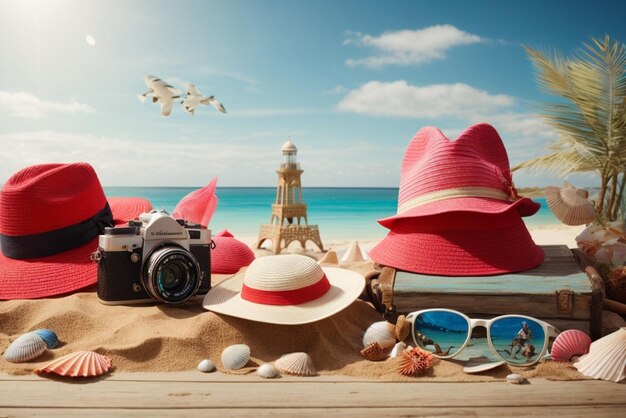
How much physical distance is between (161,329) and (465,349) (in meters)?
1.69

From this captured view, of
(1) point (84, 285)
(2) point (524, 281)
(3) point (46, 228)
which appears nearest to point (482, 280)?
(2) point (524, 281)

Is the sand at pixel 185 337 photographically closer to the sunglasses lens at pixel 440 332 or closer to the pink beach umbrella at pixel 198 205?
the sunglasses lens at pixel 440 332

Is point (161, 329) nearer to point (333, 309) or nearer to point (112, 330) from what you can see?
point (112, 330)

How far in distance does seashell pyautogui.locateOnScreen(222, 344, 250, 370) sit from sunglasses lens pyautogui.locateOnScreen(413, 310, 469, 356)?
3.05ft

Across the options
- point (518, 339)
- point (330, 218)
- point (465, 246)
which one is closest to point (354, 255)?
point (465, 246)

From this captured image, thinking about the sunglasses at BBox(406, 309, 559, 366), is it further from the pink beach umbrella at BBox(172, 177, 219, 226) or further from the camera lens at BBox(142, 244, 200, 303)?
the pink beach umbrella at BBox(172, 177, 219, 226)

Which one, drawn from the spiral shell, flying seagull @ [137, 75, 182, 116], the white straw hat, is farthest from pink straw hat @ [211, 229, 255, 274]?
flying seagull @ [137, 75, 182, 116]

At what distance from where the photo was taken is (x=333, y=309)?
2.74 metres

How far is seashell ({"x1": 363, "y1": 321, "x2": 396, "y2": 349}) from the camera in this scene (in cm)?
265

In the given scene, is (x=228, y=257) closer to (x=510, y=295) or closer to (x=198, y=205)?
(x=198, y=205)

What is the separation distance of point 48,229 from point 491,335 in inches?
118

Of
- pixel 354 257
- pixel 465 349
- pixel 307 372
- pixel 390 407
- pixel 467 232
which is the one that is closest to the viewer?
pixel 390 407

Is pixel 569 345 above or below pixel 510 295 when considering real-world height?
below

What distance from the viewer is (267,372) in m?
2.37
